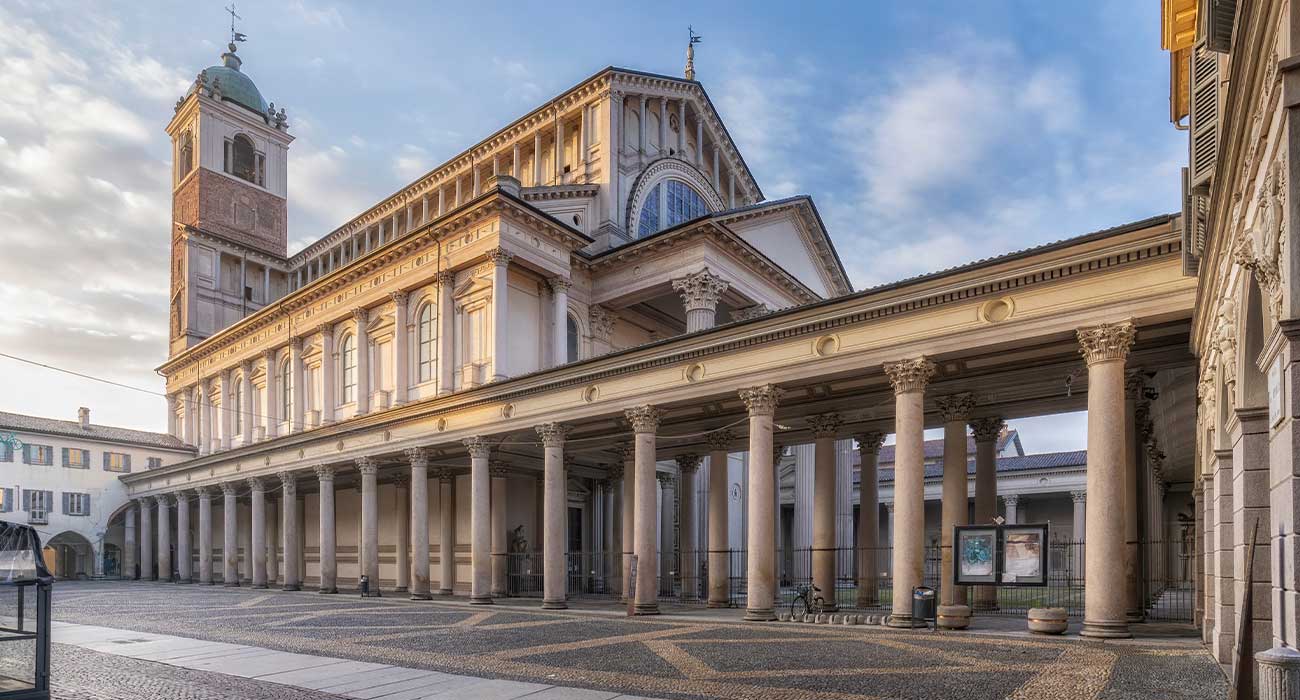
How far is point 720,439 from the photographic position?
25312 millimetres

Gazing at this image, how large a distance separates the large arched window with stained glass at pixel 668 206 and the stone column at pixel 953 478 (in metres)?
19.8

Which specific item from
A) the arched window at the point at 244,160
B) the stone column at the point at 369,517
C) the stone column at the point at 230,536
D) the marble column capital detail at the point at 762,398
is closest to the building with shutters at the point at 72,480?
the stone column at the point at 230,536

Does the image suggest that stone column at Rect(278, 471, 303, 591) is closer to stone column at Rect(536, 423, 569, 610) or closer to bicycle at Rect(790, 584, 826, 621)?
stone column at Rect(536, 423, 569, 610)

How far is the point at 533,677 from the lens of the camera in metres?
11.5

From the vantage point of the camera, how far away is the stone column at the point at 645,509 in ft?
67.7

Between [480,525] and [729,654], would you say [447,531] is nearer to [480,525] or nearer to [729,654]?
[480,525]

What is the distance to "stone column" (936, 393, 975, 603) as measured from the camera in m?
18.7

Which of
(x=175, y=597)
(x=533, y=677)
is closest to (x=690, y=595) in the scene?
(x=533, y=677)

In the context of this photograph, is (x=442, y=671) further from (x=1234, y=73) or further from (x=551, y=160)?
(x=551, y=160)

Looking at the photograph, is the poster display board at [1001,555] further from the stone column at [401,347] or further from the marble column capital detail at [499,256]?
the stone column at [401,347]

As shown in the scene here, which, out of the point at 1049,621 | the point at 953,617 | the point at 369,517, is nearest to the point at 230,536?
the point at 369,517

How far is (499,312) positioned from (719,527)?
38.7 ft

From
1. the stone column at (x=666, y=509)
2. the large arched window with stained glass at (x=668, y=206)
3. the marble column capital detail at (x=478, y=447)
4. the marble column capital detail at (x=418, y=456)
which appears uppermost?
the large arched window with stained glass at (x=668, y=206)

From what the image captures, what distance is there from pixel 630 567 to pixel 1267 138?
18086mm
